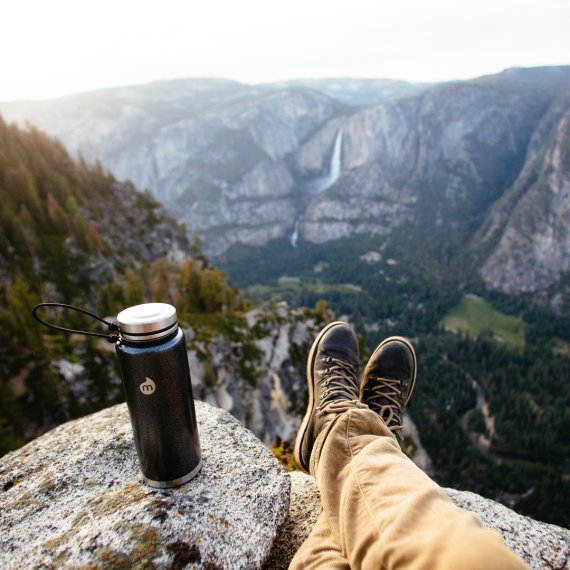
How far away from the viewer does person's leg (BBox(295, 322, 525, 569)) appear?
6.96 feet

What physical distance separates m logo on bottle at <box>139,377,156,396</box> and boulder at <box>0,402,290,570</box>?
1170 mm

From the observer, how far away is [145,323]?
10.1 feet

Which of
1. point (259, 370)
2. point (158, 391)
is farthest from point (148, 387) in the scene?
point (259, 370)

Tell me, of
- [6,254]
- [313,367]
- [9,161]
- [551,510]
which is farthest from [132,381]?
[551,510]

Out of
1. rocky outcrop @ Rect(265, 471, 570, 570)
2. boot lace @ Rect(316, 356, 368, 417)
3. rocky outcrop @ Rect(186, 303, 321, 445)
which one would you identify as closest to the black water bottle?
rocky outcrop @ Rect(265, 471, 570, 570)

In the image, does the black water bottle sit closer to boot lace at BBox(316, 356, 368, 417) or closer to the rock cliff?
the rock cliff

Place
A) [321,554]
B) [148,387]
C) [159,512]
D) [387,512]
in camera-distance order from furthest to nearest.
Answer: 1. [159,512]
2. [148,387]
3. [321,554]
4. [387,512]

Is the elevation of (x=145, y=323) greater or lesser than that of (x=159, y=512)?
greater

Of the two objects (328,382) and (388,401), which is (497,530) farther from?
(328,382)

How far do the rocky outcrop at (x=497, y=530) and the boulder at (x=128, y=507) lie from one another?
362 mm

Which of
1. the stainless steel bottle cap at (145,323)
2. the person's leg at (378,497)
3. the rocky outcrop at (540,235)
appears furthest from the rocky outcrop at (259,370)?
the rocky outcrop at (540,235)

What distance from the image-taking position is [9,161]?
56594 millimetres

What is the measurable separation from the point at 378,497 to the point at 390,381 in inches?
127

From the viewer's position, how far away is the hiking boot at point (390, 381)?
5.35 meters
